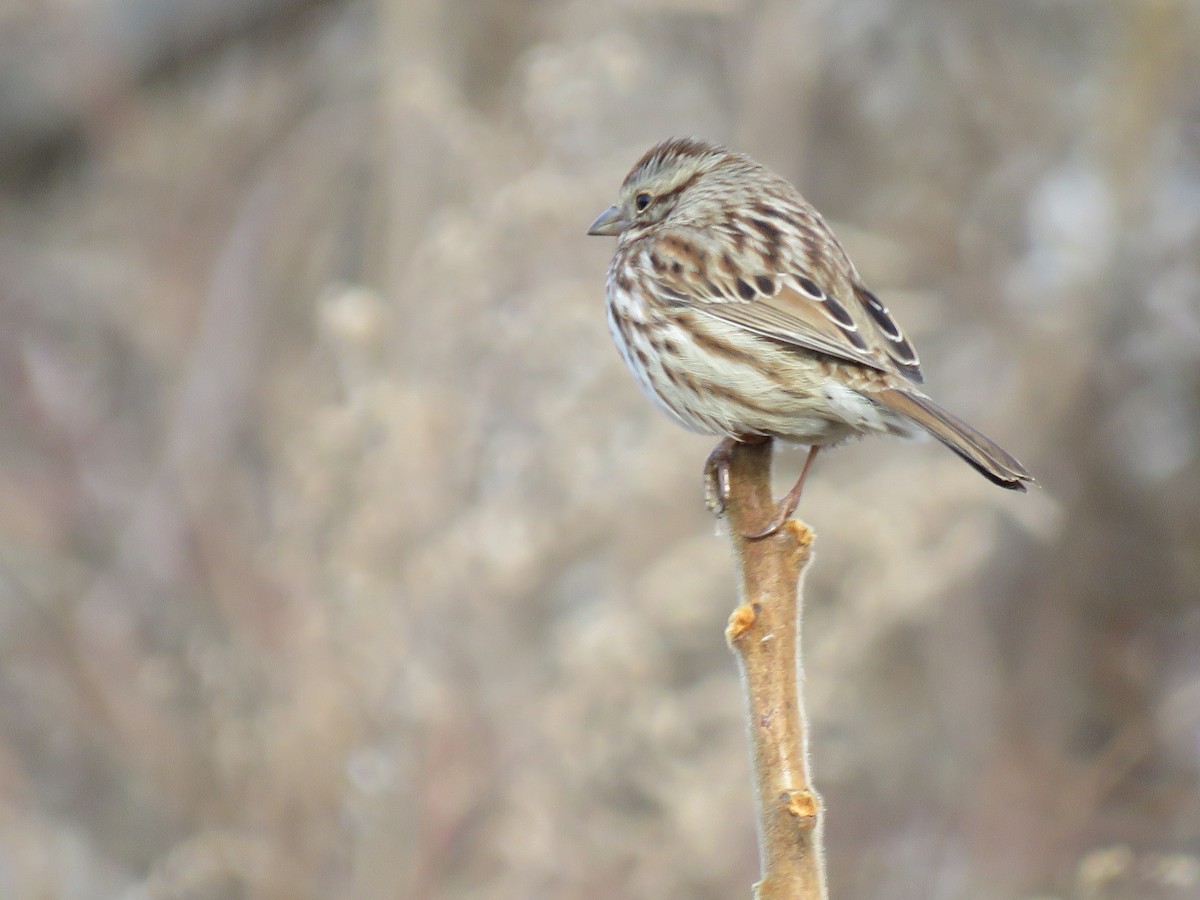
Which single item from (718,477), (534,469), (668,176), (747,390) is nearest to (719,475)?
(718,477)

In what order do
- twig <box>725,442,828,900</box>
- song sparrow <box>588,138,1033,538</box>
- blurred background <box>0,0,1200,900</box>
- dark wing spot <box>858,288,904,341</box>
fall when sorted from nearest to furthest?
twig <box>725,442,828,900</box> < song sparrow <box>588,138,1033,538</box> < dark wing spot <box>858,288,904,341</box> < blurred background <box>0,0,1200,900</box>

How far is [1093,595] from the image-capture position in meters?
5.47

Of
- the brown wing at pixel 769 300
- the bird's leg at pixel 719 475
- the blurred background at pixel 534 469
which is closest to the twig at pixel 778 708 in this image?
the bird's leg at pixel 719 475

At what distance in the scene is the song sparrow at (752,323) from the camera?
2.83 metres

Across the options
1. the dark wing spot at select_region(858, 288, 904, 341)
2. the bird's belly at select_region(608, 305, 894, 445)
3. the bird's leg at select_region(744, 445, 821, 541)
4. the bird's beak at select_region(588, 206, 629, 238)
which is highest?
the bird's beak at select_region(588, 206, 629, 238)

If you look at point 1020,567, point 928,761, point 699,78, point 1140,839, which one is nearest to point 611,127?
point 699,78

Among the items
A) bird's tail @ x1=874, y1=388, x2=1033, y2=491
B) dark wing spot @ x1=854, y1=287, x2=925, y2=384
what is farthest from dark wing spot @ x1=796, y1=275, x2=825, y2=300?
bird's tail @ x1=874, y1=388, x2=1033, y2=491

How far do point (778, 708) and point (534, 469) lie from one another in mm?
2447

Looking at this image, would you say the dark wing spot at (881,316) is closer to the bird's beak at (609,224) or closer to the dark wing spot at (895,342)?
the dark wing spot at (895,342)

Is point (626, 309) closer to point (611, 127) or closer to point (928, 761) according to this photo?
point (611, 127)

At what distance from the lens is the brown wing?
294 cm

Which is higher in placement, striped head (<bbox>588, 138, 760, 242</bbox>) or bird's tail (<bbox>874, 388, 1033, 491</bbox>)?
striped head (<bbox>588, 138, 760, 242</bbox>)

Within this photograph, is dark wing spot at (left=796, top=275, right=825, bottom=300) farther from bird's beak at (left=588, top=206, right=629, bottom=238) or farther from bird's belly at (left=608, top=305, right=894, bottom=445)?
bird's beak at (left=588, top=206, right=629, bottom=238)

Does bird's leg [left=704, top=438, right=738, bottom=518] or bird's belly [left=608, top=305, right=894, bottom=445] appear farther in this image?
bird's belly [left=608, top=305, right=894, bottom=445]
